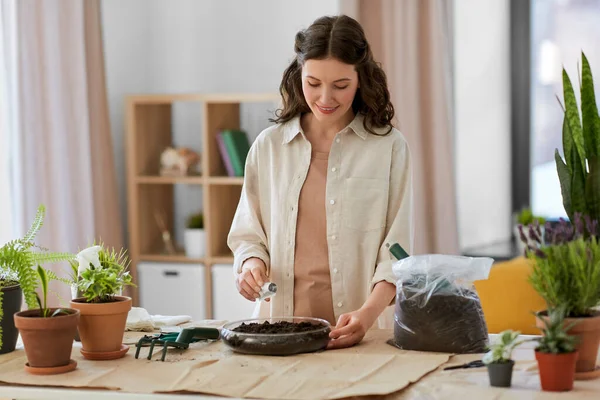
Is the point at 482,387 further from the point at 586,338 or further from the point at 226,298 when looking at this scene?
the point at 226,298

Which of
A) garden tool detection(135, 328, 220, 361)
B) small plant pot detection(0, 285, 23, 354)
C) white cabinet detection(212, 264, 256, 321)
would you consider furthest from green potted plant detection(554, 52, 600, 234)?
white cabinet detection(212, 264, 256, 321)

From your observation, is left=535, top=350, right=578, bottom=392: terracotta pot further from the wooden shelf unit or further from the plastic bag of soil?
the wooden shelf unit

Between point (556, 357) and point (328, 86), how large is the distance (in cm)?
93

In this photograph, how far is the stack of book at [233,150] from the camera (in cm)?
459

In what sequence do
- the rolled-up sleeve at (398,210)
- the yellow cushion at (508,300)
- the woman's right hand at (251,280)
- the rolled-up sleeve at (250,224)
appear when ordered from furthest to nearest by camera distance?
the yellow cushion at (508,300) → the rolled-up sleeve at (250,224) → the rolled-up sleeve at (398,210) → the woman's right hand at (251,280)

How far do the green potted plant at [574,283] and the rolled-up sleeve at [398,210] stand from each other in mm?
587

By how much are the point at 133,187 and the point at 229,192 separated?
0.51 metres

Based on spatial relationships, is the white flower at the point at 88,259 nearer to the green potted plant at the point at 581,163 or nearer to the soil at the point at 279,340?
the soil at the point at 279,340

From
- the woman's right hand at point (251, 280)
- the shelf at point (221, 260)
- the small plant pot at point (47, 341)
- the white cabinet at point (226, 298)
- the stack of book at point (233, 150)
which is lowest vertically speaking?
the white cabinet at point (226, 298)

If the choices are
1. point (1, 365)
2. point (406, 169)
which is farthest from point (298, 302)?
point (1, 365)

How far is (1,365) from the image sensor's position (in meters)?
1.95

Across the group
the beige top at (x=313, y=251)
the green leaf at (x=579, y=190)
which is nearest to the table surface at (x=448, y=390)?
the green leaf at (x=579, y=190)

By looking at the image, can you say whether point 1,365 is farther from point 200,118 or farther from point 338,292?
point 200,118

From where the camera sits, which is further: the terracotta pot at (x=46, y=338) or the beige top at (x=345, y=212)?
the beige top at (x=345, y=212)
